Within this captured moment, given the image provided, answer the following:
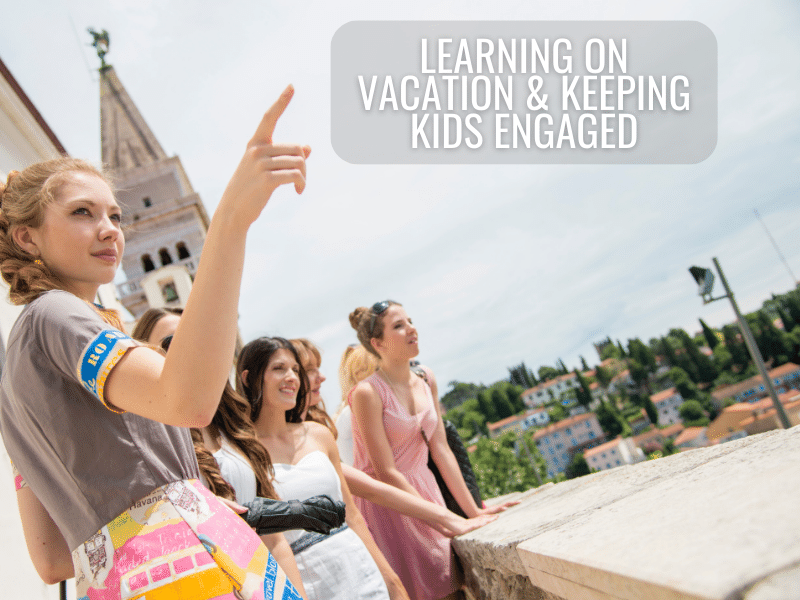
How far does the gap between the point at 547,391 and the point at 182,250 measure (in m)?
103

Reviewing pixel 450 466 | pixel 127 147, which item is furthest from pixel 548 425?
pixel 450 466

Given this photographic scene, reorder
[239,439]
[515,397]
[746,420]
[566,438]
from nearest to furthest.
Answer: [239,439], [746,420], [566,438], [515,397]

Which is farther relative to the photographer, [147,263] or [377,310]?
[147,263]

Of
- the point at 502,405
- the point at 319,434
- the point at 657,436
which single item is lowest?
the point at 657,436

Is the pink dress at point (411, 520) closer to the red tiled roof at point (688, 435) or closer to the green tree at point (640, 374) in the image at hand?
the red tiled roof at point (688, 435)

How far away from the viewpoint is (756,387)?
9169 cm

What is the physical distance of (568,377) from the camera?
5069 inches

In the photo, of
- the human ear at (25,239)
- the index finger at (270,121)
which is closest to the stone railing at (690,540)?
the index finger at (270,121)

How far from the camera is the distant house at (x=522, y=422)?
10794 centimetres

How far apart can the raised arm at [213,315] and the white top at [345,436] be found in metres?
3.03

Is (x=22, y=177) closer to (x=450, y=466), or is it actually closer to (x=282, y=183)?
(x=282, y=183)

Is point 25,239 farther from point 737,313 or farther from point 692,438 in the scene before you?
point 692,438

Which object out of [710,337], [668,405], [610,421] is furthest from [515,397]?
[710,337]

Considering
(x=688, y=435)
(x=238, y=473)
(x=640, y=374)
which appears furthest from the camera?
(x=640, y=374)
